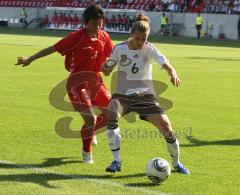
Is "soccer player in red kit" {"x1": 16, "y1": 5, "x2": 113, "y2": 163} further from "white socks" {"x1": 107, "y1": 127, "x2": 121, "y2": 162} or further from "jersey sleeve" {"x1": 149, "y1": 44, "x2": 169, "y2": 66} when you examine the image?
"jersey sleeve" {"x1": 149, "y1": 44, "x2": 169, "y2": 66}

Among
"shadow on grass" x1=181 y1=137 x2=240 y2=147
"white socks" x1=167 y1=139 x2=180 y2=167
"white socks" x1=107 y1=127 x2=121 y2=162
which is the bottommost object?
"shadow on grass" x1=181 y1=137 x2=240 y2=147

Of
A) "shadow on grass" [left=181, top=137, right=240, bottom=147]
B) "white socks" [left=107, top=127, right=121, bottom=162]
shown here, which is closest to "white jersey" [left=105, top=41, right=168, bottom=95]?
"white socks" [left=107, top=127, right=121, bottom=162]

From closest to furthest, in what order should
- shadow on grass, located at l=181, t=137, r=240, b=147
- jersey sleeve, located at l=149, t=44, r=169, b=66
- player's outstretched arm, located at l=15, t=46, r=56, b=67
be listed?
jersey sleeve, located at l=149, t=44, r=169, b=66
player's outstretched arm, located at l=15, t=46, r=56, b=67
shadow on grass, located at l=181, t=137, r=240, b=147

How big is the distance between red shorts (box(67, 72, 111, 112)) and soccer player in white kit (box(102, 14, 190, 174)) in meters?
0.76

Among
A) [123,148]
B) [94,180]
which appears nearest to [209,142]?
A: [123,148]

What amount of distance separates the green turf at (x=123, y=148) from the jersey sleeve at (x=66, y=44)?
58.4 inches

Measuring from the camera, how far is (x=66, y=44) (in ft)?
28.4

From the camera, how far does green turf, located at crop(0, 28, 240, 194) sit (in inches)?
295

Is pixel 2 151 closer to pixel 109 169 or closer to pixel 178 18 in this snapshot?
pixel 109 169

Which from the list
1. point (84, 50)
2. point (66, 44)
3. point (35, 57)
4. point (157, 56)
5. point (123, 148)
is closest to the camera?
point (157, 56)

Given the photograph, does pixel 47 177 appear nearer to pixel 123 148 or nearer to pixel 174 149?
pixel 174 149

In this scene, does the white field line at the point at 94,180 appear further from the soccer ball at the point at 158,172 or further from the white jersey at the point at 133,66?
the white jersey at the point at 133,66

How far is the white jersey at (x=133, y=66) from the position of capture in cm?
801

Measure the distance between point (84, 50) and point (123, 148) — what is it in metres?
1.77
